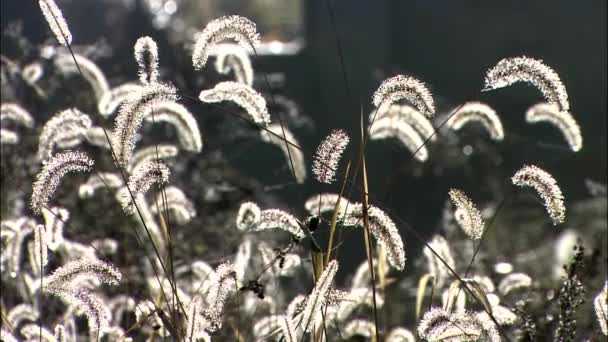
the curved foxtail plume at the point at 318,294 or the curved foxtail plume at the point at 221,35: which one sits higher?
the curved foxtail plume at the point at 221,35

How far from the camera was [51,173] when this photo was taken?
2320 millimetres

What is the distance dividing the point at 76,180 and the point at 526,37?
11.8ft

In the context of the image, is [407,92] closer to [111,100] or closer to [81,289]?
[81,289]

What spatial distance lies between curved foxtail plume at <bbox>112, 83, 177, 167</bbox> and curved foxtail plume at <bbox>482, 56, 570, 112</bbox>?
78 centimetres

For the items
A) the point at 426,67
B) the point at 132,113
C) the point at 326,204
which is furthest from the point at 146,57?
the point at 426,67

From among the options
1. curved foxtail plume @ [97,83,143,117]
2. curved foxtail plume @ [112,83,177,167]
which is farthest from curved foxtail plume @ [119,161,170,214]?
curved foxtail plume @ [97,83,143,117]

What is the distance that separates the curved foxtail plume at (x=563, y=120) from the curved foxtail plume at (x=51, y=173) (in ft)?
4.44

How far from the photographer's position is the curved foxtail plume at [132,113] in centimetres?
225

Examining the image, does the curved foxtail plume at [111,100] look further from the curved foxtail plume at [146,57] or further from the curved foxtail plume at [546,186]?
the curved foxtail plume at [546,186]

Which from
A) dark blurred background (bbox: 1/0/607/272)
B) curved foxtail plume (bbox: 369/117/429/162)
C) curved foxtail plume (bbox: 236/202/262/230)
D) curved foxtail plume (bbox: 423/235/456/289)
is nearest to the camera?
curved foxtail plume (bbox: 236/202/262/230)

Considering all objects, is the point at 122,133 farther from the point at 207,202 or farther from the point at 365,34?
the point at 365,34

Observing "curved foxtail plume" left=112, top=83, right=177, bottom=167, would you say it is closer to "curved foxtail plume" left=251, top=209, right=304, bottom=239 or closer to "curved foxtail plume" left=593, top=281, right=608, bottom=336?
"curved foxtail plume" left=251, top=209, right=304, bottom=239

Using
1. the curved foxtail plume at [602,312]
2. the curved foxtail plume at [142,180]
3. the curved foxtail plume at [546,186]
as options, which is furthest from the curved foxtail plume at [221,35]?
the curved foxtail plume at [602,312]

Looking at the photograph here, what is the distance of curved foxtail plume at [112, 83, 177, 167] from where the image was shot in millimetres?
2252
